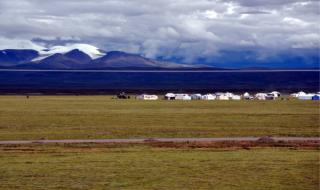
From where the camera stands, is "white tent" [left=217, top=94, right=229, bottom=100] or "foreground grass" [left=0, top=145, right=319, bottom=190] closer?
"foreground grass" [left=0, top=145, right=319, bottom=190]

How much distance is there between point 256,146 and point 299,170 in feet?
34.7

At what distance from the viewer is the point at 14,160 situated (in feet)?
82.6

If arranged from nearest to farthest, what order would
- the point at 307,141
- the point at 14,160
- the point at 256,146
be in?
1. the point at 14,160
2. the point at 256,146
3. the point at 307,141

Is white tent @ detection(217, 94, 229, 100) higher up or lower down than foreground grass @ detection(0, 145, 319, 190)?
higher up

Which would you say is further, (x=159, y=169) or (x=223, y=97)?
(x=223, y=97)

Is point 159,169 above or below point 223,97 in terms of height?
below

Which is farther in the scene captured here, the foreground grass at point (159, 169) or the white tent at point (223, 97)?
the white tent at point (223, 97)

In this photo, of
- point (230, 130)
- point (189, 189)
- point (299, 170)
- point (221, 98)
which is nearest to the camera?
point (189, 189)

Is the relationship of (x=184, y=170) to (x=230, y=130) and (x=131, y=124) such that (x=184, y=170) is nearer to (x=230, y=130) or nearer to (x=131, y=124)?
(x=230, y=130)

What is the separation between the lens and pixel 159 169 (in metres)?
22.1

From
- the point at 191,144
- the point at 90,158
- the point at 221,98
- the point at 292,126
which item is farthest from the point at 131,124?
the point at 221,98

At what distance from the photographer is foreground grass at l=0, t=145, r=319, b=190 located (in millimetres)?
19125

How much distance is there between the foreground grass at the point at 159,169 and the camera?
19125 millimetres

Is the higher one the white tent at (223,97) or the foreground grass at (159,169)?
the white tent at (223,97)
